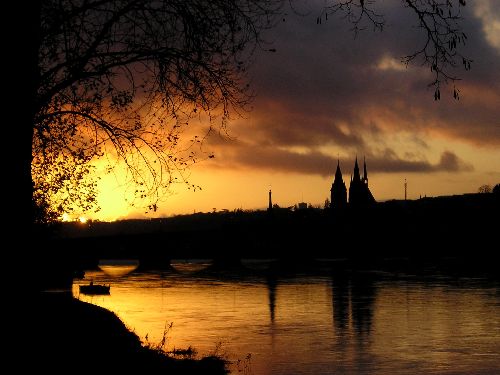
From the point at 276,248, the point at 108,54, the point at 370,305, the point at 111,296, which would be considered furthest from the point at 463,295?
the point at 276,248

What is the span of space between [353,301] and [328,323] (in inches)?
820

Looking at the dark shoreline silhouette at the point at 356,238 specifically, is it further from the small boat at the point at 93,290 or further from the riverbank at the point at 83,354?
the riverbank at the point at 83,354

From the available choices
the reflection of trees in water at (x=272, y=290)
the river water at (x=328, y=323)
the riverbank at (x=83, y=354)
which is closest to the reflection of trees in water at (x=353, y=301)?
the river water at (x=328, y=323)

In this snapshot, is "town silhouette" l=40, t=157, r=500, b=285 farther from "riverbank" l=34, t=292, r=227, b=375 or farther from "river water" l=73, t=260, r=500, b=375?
"riverbank" l=34, t=292, r=227, b=375

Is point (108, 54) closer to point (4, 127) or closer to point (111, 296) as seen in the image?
point (4, 127)

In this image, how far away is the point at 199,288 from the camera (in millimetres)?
107250

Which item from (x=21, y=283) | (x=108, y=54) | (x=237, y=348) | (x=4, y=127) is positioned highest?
(x=108, y=54)

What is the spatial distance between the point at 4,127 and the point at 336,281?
110935mm

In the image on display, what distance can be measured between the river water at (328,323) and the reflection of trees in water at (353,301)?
119 mm

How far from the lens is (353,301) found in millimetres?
84000

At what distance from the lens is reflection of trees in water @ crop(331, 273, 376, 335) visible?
62.6 m

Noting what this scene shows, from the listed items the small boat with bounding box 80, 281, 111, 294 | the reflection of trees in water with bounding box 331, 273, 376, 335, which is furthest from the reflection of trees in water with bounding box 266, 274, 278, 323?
the small boat with bounding box 80, 281, 111, 294

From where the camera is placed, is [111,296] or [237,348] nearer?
[237,348]

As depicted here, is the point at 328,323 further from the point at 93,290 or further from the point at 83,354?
the point at 83,354
